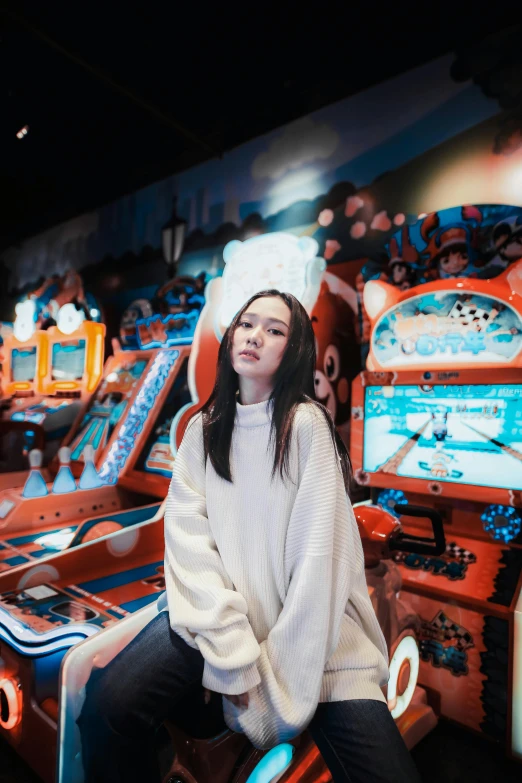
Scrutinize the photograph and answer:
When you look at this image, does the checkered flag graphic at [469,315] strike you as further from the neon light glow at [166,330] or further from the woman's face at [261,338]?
the neon light glow at [166,330]

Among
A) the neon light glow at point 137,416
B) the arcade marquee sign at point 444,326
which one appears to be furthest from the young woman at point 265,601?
the neon light glow at point 137,416

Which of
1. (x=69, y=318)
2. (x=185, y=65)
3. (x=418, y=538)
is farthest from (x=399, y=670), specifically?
(x=69, y=318)

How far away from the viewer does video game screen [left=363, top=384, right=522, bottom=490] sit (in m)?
1.87

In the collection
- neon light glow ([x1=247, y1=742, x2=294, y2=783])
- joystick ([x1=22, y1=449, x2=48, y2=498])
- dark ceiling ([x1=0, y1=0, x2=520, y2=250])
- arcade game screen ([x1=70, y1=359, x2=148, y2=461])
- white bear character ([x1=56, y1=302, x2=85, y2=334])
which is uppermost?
dark ceiling ([x1=0, y1=0, x2=520, y2=250])

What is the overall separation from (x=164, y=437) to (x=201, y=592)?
6.78 feet

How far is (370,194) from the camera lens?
9.94ft

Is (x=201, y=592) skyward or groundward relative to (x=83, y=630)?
skyward

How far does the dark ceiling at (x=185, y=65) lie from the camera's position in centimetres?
256

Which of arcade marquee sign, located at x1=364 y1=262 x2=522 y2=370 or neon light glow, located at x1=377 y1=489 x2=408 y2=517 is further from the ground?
arcade marquee sign, located at x1=364 y1=262 x2=522 y2=370

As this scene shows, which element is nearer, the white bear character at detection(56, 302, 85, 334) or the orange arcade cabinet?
the orange arcade cabinet

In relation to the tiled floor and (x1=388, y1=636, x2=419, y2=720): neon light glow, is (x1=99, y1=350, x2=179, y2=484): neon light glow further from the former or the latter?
(x1=388, y1=636, x2=419, y2=720): neon light glow

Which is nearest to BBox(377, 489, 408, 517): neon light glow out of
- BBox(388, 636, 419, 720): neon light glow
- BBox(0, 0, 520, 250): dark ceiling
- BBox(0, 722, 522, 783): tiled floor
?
BBox(388, 636, 419, 720): neon light glow

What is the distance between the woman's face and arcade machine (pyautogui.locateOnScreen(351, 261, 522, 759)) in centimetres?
104

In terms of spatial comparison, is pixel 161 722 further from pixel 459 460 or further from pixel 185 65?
pixel 185 65
